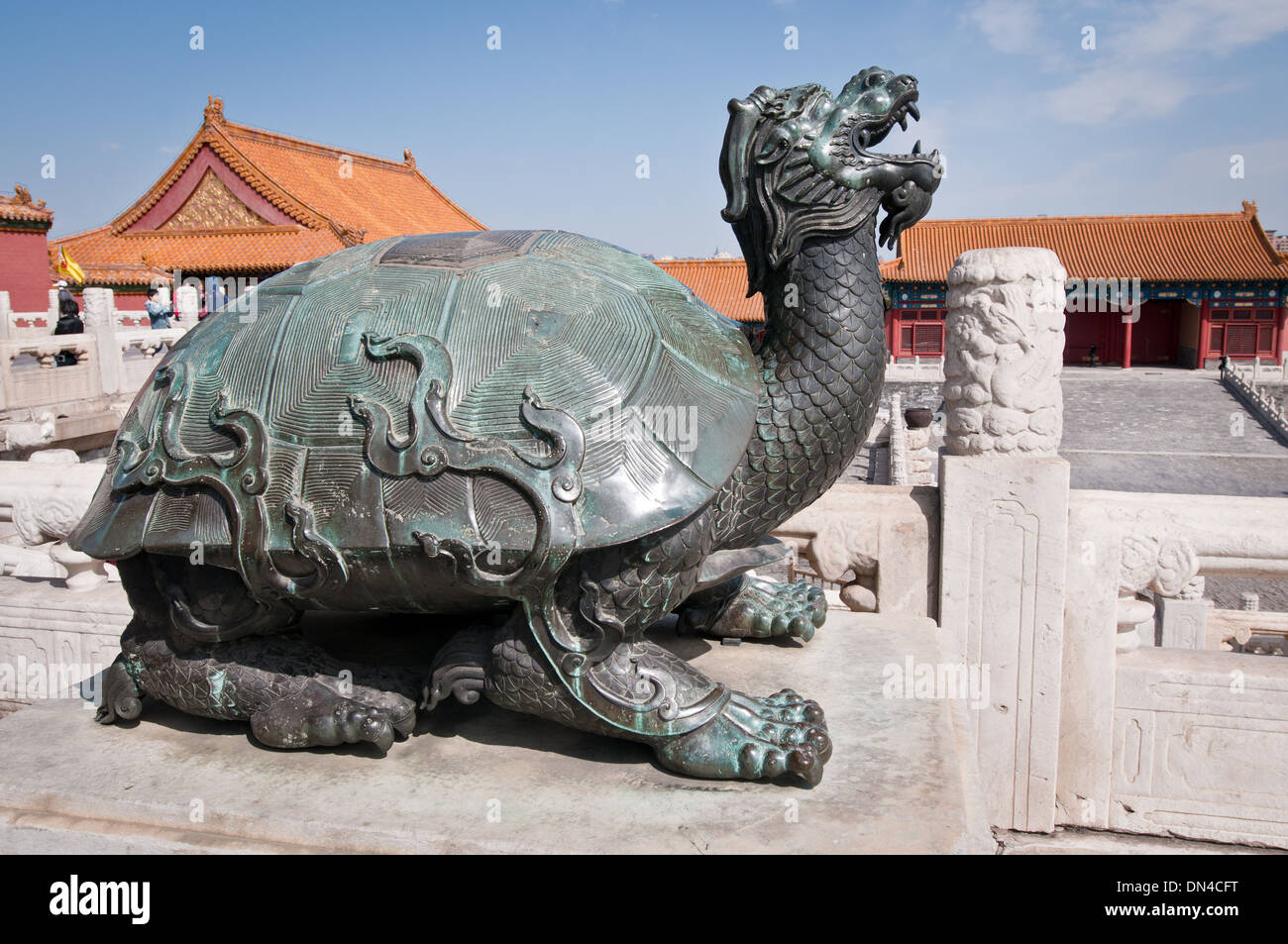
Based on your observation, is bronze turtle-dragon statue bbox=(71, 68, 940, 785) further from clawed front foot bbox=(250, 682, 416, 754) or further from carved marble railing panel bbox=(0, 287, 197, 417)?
carved marble railing panel bbox=(0, 287, 197, 417)

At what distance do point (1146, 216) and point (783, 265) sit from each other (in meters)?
30.8

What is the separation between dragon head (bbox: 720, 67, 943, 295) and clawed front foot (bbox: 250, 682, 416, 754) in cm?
137

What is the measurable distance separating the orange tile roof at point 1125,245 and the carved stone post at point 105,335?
20491 mm

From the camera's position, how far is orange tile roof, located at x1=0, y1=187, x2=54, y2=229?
18.0 metres

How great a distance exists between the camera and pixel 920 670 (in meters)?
2.66

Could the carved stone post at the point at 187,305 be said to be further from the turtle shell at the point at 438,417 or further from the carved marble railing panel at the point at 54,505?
the turtle shell at the point at 438,417

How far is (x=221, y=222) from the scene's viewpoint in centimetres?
1973

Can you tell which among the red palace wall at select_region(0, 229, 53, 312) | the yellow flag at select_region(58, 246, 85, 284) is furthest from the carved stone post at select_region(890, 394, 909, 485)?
the red palace wall at select_region(0, 229, 53, 312)

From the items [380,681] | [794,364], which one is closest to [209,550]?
[380,681]

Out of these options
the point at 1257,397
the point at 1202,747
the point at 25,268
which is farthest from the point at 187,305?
the point at 1257,397

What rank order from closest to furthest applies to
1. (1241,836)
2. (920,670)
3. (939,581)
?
(920,670)
(1241,836)
(939,581)

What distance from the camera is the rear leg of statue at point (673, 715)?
6.60 feet

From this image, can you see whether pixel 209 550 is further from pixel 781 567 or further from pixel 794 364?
pixel 781 567

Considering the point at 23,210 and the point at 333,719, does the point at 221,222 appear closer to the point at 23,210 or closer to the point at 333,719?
the point at 23,210
